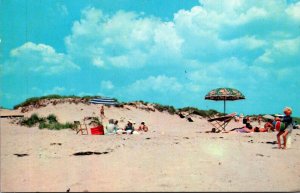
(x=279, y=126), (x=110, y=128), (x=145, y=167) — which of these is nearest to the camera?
(x=145, y=167)

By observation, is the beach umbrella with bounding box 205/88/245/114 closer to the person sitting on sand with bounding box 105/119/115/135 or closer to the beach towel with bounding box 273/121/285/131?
the beach towel with bounding box 273/121/285/131

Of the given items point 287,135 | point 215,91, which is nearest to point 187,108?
point 215,91

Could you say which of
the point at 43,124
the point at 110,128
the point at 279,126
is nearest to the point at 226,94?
the point at 279,126

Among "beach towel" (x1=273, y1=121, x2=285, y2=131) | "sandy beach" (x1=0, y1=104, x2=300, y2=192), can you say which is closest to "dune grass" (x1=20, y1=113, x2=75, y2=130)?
"sandy beach" (x1=0, y1=104, x2=300, y2=192)

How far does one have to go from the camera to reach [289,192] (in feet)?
22.1

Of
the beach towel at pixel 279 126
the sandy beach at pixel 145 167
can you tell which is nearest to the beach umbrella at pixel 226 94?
the beach towel at pixel 279 126

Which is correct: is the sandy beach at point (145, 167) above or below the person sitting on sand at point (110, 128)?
below

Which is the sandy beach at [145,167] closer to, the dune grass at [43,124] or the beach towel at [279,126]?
the beach towel at [279,126]

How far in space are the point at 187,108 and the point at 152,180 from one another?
96.9 ft

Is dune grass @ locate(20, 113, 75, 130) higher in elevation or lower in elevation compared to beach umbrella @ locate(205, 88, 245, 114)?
lower

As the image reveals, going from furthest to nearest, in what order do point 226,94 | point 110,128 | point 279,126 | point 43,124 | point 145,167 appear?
point 226,94
point 43,124
point 279,126
point 110,128
point 145,167

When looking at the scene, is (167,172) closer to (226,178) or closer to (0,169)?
(226,178)

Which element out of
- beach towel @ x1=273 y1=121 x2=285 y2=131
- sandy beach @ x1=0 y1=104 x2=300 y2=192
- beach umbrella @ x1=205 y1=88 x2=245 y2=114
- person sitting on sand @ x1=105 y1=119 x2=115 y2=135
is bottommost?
sandy beach @ x1=0 y1=104 x2=300 y2=192

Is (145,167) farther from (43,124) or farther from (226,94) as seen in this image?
(226,94)
